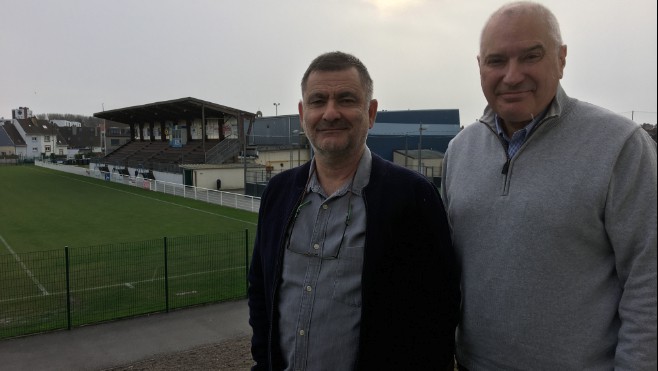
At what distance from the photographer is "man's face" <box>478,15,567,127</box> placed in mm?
2154

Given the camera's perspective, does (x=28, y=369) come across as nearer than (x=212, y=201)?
Yes

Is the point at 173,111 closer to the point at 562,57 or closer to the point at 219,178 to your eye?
the point at 219,178

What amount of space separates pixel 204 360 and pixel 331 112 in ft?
22.3

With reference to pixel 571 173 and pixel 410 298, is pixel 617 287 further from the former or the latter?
pixel 410 298

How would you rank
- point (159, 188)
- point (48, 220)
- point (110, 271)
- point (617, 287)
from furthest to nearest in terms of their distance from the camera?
point (159, 188) < point (48, 220) < point (110, 271) < point (617, 287)

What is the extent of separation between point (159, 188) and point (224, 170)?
4993 millimetres

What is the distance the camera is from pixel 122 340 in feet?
30.2

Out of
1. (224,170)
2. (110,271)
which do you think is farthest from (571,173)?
(224,170)

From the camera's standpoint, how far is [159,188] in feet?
125

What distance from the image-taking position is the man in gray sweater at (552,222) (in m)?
1.98

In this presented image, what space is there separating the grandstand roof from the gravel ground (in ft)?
132

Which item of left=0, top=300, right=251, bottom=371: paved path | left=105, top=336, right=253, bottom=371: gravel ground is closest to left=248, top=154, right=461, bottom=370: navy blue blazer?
left=105, top=336, right=253, bottom=371: gravel ground

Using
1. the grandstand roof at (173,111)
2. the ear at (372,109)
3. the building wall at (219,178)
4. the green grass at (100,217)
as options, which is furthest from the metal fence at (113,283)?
the grandstand roof at (173,111)

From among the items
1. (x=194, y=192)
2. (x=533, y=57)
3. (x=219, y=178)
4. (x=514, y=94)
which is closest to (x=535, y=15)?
(x=533, y=57)
